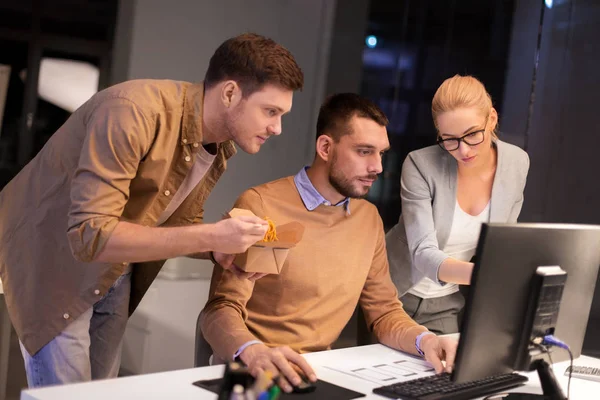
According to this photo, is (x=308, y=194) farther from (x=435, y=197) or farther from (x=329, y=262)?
(x=435, y=197)

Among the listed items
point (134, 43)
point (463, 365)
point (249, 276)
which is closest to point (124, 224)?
point (249, 276)

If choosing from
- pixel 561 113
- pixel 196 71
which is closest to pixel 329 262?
pixel 196 71

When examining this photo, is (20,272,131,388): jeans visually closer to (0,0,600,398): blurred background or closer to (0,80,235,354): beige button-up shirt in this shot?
(0,80,235,354): beige button-up shirt

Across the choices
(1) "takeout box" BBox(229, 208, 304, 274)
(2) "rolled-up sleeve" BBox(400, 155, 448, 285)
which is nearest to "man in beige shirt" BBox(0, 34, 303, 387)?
(1) "takeout box" BBox(229, 208, 304, 274)

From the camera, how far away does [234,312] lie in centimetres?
198

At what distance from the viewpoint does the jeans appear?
186cm

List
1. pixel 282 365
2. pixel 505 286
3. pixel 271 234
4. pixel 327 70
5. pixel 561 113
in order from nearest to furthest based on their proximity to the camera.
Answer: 1. pixel 505 286
2. pixel 282 365
3. pixel 271 234
4. pixel 561 113
5. pixel 327 70

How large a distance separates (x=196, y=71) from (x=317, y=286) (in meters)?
2.10

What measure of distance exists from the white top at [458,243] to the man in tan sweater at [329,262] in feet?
1.00

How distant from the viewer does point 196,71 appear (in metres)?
3.99

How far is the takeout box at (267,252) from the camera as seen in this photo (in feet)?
5.97

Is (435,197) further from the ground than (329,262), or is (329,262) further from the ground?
(435,197)

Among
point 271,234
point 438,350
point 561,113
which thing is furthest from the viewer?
point 561,113

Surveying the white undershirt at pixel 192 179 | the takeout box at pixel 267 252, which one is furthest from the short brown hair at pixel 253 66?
the takeout box at pixel 267 252
